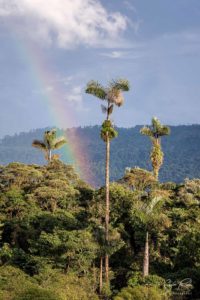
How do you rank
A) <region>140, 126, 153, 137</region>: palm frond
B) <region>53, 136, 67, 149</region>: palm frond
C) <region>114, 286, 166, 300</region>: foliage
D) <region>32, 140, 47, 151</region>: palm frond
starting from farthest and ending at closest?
<region>53, 136, 67, 149</region>: palm frond
<region>32, 140, 47, 151</region>: palm frond
<region>140, 126, 153, 137</region>: palm frond
<region>114, 286, 166, 300</region>: foliage

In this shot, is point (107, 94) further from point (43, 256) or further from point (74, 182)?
point (74, 182)

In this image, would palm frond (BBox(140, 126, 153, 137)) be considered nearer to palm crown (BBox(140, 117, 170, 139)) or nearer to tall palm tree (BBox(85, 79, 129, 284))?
palm crown (BBox(140, 117, 170, 139))

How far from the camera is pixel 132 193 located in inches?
1665

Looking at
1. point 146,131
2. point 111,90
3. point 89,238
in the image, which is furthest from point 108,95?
point 146,131

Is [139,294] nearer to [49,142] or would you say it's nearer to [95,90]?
[95,90]

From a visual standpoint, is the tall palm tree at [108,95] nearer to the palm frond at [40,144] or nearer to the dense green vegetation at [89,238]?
the dense green vegetation at [89,238]

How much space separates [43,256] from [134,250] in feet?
30.5

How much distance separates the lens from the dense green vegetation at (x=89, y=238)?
98.9 ft

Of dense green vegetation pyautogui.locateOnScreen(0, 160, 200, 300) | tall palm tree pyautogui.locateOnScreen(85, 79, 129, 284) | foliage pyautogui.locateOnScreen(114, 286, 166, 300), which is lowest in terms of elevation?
foliage pyautogui.locateOnScreen(114, 286, 166, 300)

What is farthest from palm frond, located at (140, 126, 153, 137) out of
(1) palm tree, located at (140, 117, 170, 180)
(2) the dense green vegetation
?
(2) the dense green vegetation

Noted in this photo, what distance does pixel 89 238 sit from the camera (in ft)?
111

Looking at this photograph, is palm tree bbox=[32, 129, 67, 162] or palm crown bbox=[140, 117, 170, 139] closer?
palm crown bbox=[140, 117, 170, 139]

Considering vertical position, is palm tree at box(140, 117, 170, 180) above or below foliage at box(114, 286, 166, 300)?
above

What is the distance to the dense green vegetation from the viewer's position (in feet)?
98.9
